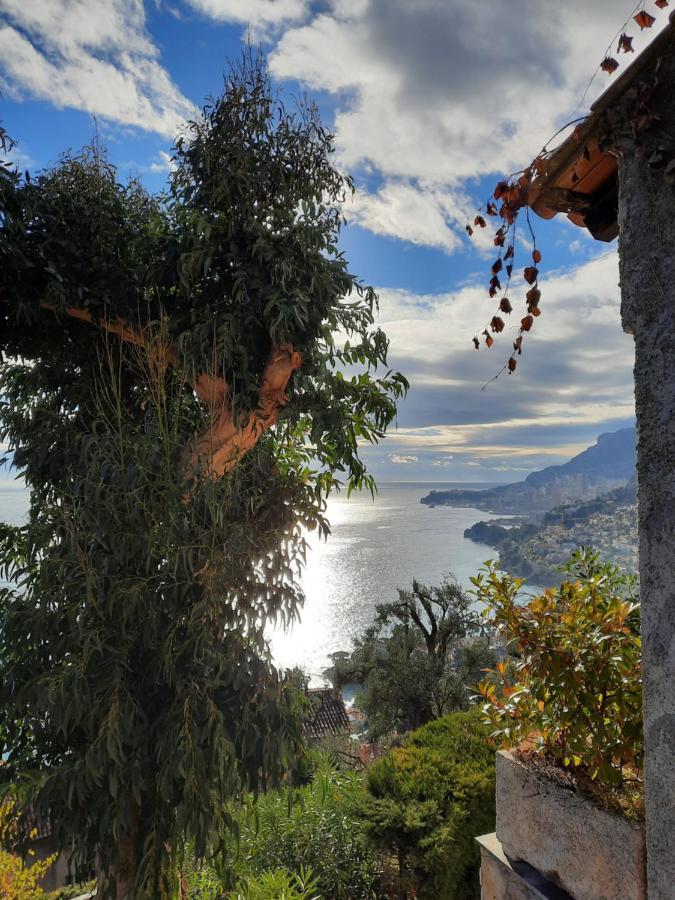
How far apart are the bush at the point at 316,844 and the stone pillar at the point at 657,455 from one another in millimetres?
2797

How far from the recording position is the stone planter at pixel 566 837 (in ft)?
4.59

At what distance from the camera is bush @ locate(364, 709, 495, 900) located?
309cm

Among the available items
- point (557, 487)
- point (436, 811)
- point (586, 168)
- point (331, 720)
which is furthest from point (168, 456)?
point (331, 720)

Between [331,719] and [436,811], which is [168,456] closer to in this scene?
[436,811]

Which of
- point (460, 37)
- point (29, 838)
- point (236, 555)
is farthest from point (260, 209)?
point (29, 838)

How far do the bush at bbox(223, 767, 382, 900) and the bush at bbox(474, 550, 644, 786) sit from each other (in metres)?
2.24

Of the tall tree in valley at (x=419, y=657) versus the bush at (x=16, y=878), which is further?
the tall tree in valley at (x=419, y=657)

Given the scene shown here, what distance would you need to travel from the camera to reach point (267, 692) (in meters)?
3.09

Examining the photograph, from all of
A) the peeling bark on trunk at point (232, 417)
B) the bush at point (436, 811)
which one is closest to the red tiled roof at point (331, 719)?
the bush at point (436, 811)

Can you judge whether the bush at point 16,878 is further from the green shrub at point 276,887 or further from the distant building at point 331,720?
the distant building at point 331,720

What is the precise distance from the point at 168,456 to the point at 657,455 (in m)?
2.25

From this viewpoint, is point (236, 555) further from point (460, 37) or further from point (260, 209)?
point (460, 37)

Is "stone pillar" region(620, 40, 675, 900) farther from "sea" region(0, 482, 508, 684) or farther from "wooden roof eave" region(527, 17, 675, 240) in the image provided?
"sea" region(0, 482, 508, 684)

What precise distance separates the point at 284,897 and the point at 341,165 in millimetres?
4419
